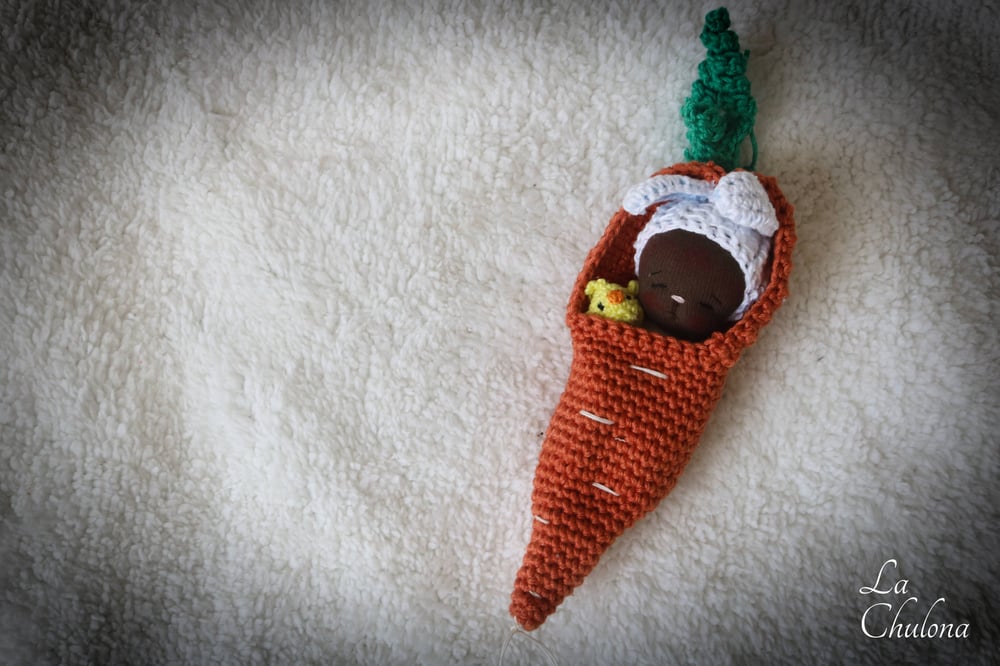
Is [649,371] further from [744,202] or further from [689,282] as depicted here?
[744,202]

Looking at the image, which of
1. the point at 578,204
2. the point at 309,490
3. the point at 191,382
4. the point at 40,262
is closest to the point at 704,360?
Answer: the point at 578,204

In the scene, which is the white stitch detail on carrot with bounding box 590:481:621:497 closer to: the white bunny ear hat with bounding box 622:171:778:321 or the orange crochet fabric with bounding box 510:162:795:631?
the orange crochet fabric with bounding box 510:162:795:631

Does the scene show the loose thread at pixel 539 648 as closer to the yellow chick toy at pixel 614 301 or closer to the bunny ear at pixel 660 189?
the yellow chick toy at pixel 614 301

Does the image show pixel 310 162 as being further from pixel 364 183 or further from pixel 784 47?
pixel 784 47

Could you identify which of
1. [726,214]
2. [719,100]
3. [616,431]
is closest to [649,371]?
[616,431]

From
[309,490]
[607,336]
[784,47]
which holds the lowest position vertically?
[309,490]

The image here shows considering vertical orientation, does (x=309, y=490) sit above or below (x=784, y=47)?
below

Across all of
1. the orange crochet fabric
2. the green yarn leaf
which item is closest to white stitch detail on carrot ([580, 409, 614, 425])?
the orange crochet fabric
